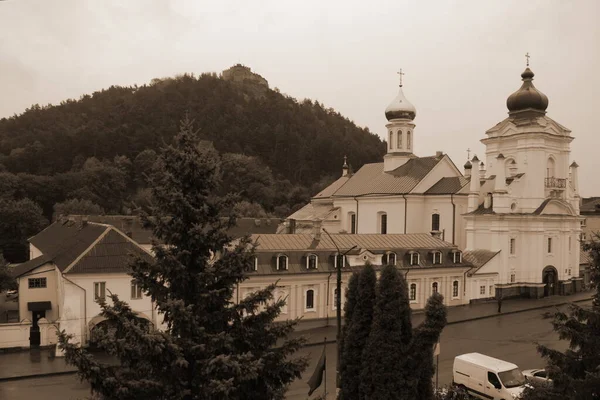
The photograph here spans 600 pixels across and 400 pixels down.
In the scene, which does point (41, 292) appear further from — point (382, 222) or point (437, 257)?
point (382, 222)

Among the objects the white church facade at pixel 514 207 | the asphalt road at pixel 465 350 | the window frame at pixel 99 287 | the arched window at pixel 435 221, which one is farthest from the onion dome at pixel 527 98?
the window frame at pixel 99 287

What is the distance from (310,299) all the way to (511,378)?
45.4 ft

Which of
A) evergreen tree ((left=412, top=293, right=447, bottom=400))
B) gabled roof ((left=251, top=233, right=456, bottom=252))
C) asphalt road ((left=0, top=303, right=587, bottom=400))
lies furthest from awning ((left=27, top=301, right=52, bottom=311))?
evergreen tree ((left=412, top=293, right=447, bottom=400))

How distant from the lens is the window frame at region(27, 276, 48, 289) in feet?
90.6

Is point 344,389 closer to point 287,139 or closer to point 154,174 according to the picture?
point 154,174

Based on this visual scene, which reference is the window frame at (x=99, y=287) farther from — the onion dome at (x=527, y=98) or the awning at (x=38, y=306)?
the onion dome at (x=527, y=98)

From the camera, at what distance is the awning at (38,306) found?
2702cm

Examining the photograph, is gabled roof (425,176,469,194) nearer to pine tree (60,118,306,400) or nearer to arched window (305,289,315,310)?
arched window (305,289,315,310)

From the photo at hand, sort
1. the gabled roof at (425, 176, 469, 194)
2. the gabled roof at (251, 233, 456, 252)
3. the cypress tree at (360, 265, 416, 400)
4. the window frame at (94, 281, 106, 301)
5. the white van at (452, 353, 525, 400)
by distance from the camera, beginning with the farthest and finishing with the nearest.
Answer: the gabled roof at (425, 176, 469, 194) → the gabled roof at (251, 233, 456, 252) → the window frame at (94, 281, 106, 301) → the white van at (452, 353, 525, 400) → the cypress tree at (360, 265, 416, 400)

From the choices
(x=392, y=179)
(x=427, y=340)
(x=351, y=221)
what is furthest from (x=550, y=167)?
(x=427, y=340)

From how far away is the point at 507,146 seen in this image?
41.9 metres

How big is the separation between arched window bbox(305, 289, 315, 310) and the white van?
11.8 meters

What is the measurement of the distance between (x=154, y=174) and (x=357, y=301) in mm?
7309

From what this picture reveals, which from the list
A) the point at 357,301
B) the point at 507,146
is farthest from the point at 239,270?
the point at 507,146
